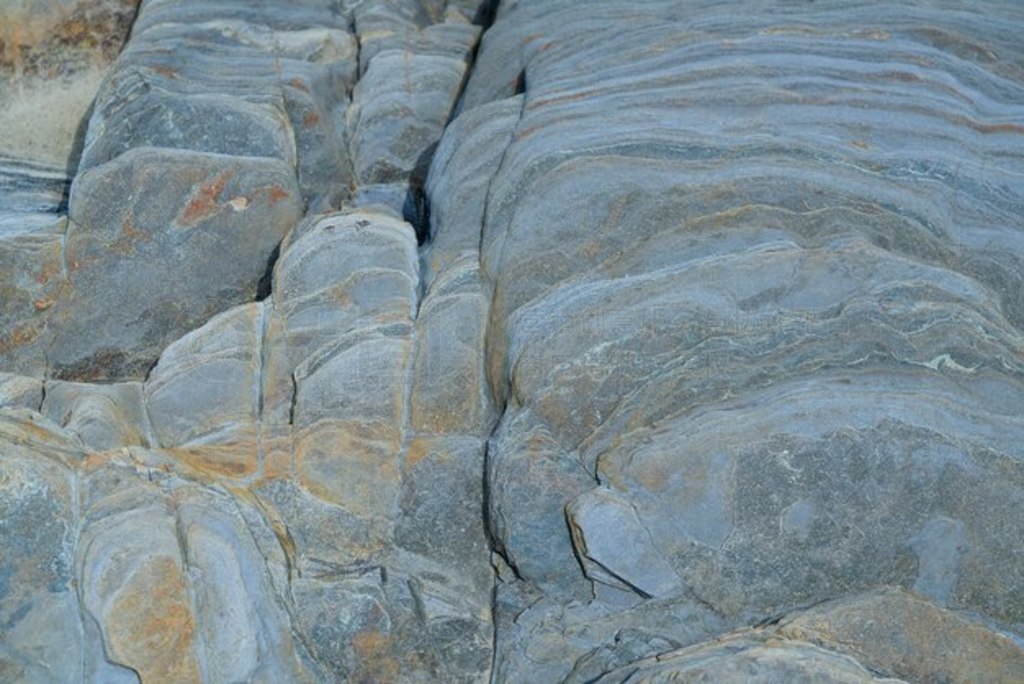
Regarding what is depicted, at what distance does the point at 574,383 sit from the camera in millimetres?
4480

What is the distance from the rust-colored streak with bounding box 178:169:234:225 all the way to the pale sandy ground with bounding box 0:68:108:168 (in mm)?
1897

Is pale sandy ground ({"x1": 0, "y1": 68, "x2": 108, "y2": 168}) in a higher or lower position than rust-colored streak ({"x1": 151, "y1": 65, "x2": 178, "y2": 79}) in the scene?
lower

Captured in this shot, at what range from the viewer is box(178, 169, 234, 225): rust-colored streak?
236 inches

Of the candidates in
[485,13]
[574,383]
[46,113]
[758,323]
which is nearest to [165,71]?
A: [46,113]

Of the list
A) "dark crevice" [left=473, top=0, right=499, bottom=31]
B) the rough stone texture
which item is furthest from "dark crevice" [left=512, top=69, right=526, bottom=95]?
"dark crevice" [left=473, top=0, right=499, bottom=31]

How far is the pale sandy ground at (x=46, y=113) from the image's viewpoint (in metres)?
7.60

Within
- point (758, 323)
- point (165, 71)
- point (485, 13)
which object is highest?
point (758, 323)

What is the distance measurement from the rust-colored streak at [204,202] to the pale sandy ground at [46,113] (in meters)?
1.90

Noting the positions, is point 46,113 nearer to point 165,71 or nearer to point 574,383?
point 165,71

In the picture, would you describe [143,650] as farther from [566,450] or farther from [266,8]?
[266,8]

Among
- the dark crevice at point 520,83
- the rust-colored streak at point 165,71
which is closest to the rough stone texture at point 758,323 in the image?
the dark crevice at point 520,83

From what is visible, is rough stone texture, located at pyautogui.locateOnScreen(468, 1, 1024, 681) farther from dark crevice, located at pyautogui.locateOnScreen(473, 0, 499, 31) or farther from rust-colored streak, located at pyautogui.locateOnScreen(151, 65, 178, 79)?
dark crevice, located at pyautogui.locateOnScreen(473, 0, 499, 31)

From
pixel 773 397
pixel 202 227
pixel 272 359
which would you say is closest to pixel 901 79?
pixel 773 397

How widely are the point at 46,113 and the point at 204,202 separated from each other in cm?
217
